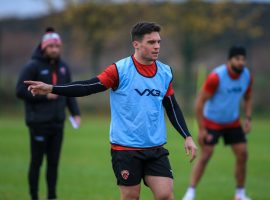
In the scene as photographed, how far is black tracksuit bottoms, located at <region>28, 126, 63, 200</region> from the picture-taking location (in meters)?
9.18

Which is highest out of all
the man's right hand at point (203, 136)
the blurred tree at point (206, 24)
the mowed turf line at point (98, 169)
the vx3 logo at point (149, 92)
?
the blurred tree at point (206, 24)

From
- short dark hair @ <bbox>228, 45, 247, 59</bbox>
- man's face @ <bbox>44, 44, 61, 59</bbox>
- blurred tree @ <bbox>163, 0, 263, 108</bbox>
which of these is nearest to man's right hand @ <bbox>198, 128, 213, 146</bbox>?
short dark hair @ <bbox>228, 45, 247, 59</bbox>

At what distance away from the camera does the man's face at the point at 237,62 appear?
10.2 meters

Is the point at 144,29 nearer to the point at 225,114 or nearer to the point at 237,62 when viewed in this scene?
the point at 237,62

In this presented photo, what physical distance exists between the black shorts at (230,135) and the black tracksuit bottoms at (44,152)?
8.43ft

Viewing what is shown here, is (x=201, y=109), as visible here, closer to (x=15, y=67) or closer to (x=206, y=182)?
(x=206, y=182)

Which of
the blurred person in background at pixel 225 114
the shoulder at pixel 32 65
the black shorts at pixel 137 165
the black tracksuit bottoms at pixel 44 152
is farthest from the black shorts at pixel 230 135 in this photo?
the black shorts at pixel 137 165

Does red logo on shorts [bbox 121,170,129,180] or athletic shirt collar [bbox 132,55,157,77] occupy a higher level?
athletic shirt collar [bbox 132,55,157,77]

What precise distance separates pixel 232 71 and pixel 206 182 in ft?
9.35

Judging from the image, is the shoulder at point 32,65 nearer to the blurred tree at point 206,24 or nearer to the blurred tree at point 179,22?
Result: the blurred tree at point 179,22

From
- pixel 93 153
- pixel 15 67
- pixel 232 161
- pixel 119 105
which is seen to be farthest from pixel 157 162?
pixel 15 67

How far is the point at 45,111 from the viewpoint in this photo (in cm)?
916

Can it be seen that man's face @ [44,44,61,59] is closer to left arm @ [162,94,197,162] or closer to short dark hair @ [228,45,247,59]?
left arm @ [162,94,197,162]

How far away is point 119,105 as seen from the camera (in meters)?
6.71
